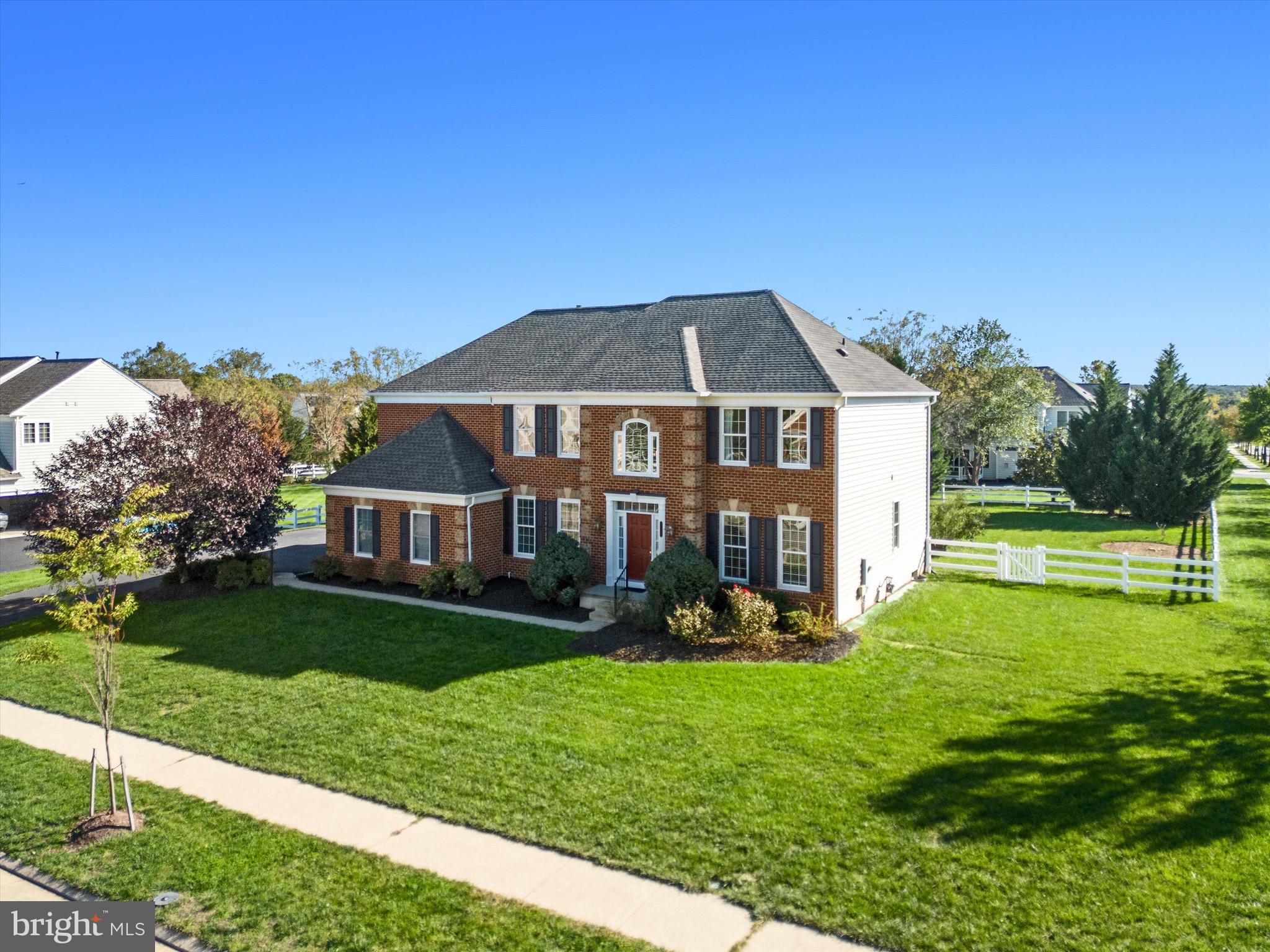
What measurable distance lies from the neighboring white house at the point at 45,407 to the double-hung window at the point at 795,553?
40.0 m

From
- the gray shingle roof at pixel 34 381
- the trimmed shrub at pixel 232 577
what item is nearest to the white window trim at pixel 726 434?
the trimmed shrub at pixel 232 577

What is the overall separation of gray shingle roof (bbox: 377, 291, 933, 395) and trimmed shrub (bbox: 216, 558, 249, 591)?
23.4 feet

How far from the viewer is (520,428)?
79.9ft

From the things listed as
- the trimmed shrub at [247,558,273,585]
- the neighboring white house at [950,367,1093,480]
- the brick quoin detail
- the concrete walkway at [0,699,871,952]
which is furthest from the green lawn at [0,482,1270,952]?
the neighboring white house at [950,367,1093,480]

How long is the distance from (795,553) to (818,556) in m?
0.60

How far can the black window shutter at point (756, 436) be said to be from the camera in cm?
2019

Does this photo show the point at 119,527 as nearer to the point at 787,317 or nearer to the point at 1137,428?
the point at 787,317

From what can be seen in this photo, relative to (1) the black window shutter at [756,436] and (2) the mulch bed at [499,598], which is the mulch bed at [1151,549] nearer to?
(1) the black window shutter at [756,436]

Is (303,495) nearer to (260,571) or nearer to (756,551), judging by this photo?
(260,571)

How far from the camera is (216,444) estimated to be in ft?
80.4

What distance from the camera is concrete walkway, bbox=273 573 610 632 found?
2030 centimetres

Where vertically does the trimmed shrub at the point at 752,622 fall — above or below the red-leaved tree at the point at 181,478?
below

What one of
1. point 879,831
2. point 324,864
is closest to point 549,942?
point 324,864

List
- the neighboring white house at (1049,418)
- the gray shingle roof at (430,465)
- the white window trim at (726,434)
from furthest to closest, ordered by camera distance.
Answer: the neighboring white house at (1049,418) → the gray shingle roof at (430,465) → the white window trim at (726,434)
